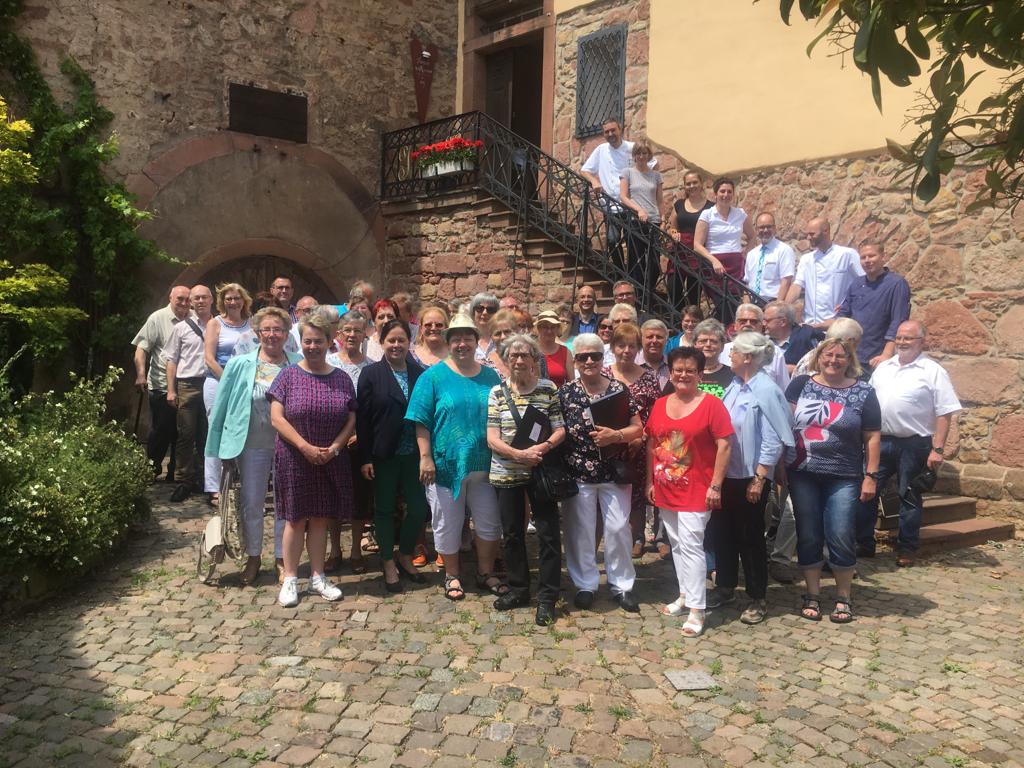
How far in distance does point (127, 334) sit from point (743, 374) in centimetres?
693

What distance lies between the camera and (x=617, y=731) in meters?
3.55

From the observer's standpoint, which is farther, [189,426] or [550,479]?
[189,426]

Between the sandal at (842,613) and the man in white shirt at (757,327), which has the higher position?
the man in white shirt at (757,327)

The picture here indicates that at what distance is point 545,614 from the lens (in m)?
4.75

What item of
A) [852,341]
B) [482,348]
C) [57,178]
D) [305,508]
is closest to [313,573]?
[305,508]

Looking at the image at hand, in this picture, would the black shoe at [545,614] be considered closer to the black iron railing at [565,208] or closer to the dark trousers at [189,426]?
the dark trousers at [189,426]

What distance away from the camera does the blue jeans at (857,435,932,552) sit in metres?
6.20

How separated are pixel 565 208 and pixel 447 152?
2060 millimetres

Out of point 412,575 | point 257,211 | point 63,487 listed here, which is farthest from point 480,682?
point 257,211

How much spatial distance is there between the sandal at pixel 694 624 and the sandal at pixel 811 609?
0.69m

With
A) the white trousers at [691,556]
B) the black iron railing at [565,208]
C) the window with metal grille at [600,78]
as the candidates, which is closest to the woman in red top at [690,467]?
the white trousers at [691,556]

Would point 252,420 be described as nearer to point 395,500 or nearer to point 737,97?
point 395,500

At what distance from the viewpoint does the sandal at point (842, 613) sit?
491 centimetres

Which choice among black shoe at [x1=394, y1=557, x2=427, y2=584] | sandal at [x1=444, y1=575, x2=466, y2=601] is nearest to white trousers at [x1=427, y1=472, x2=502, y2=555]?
sandal at [x1=444, y1=575, x2=466, y2=601]
